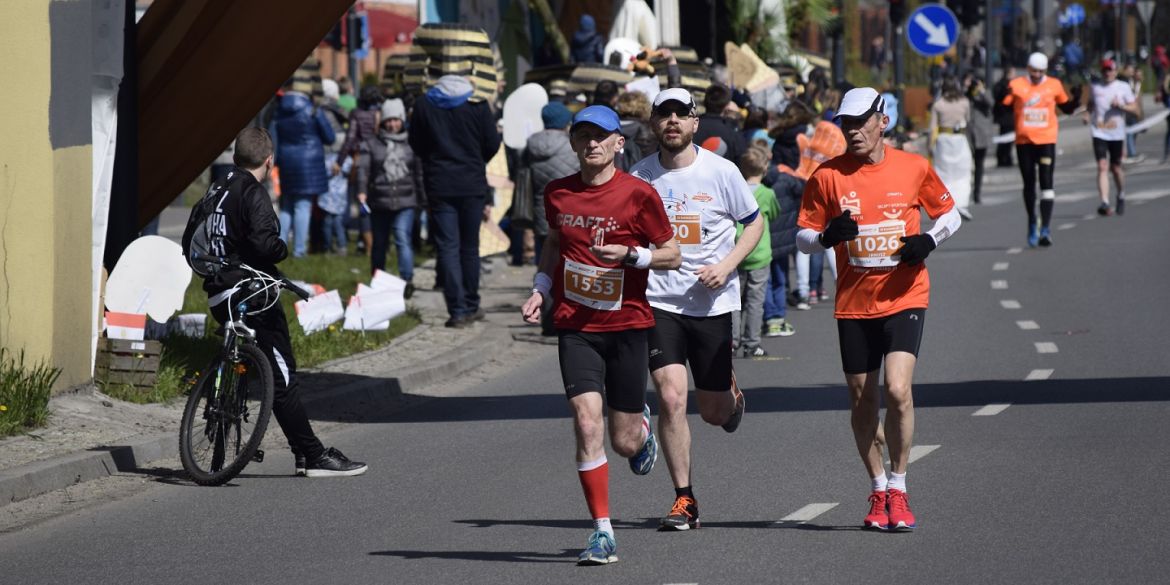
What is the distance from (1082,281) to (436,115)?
6.34 metres

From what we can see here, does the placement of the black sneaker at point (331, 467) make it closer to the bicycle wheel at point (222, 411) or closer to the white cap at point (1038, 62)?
the bicycle wheel at point (222, 411)

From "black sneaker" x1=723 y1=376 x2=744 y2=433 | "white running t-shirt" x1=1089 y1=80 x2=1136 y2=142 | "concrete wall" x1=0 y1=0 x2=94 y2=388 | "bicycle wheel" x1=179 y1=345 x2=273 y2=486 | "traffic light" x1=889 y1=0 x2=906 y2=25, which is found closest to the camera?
"black sneaker" x1=723 y1=376 x2=744 y2=433

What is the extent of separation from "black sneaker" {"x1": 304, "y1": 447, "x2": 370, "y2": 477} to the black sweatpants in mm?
34

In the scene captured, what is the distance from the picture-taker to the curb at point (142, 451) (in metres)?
9.11

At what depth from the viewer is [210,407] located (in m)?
9.52

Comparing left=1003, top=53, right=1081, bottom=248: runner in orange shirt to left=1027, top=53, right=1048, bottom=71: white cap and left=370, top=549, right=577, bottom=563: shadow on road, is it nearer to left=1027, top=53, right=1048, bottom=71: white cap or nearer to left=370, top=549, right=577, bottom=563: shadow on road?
left=1027, top=53, right=1048, bottom=71: white cap

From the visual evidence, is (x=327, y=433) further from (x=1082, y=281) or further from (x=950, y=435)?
A: (x=1082, y=281)

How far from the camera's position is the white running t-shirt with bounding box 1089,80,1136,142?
24.1 m

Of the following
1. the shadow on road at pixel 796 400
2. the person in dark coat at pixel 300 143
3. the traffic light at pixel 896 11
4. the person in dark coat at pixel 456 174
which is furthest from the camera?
the traffic light at pixel 896 11

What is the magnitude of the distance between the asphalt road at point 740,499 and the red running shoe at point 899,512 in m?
0.10

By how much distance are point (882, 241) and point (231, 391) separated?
3.44 meters

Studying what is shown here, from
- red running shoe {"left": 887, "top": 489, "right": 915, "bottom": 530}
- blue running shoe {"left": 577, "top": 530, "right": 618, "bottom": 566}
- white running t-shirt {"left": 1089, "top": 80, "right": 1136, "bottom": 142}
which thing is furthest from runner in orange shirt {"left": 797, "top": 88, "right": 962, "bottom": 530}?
white running t-shirt {"left": 1089, "top": 80, "right": 1136, "bottom": 142}

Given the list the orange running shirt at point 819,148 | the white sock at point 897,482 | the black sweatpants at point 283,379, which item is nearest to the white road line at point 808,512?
the white sock at point 897,482

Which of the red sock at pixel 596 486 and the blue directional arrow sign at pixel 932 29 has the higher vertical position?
the blue directional arrow sign at pixel 932 29
